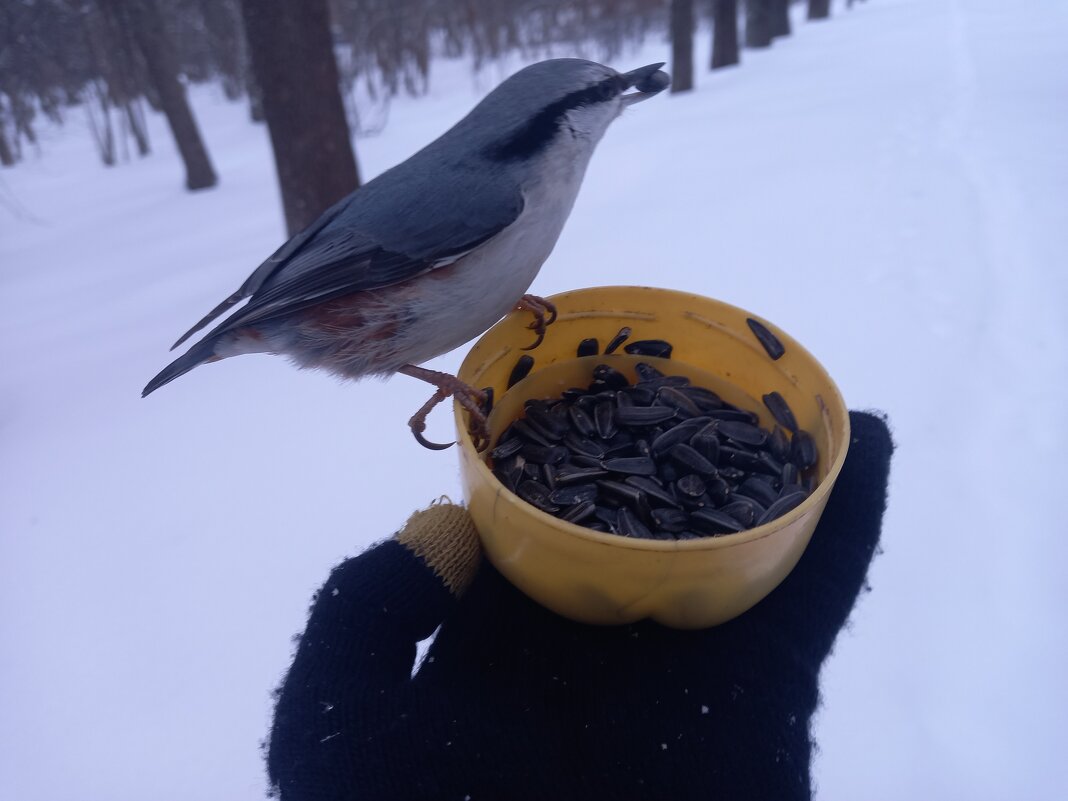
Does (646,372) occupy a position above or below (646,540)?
below

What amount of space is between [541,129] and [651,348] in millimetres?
540

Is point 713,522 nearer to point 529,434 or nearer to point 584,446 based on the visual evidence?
point 584,446

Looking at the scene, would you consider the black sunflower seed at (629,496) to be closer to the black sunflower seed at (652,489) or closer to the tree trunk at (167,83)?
the black sunflower seed at (652,489)

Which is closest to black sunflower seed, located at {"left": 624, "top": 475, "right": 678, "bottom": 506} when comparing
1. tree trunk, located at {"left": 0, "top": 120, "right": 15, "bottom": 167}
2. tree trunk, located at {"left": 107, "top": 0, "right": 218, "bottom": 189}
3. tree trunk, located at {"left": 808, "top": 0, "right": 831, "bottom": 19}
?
tree trunk, located at {"left": 107, "top": 0, "right": 218, "bottom": 189}

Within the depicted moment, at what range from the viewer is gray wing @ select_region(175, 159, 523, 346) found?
1186 millimetres

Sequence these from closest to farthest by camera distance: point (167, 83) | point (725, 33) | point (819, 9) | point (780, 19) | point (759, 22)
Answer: point (167, 83)
point (725, 33)
point (759, 22)
point (780, 19)
point (819, 9)

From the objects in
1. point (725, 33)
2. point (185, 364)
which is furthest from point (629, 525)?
point (725, 33)

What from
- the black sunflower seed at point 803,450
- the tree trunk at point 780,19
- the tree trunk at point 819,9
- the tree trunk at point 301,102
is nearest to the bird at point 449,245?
the black sunflower seed at point 803,450

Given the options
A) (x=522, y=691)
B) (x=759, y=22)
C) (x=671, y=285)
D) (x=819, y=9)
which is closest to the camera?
(x=522, y=691)

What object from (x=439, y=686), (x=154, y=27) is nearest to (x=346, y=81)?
(x=154, y=27)

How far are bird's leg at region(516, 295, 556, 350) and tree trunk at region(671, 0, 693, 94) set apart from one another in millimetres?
6552

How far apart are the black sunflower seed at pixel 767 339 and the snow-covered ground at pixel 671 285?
86cm

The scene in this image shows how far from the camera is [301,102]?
11.0ft

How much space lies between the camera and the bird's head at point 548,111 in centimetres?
125
